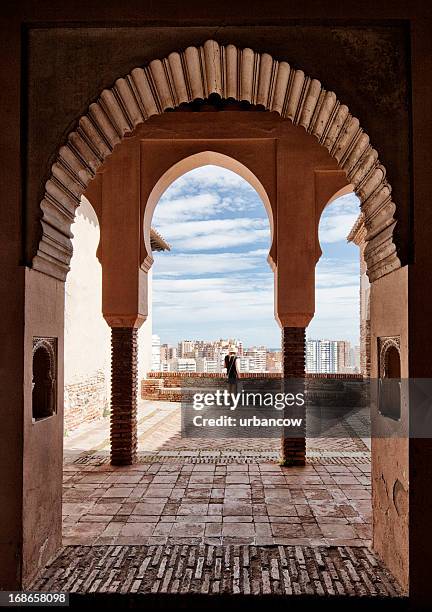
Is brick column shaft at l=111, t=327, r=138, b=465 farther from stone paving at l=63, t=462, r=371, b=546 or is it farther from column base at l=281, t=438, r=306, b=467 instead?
column base at l=281, t=438, r=306, b=467

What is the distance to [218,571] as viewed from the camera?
12.1 feet

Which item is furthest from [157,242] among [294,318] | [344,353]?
[344,353]

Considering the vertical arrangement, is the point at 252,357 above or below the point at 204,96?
below

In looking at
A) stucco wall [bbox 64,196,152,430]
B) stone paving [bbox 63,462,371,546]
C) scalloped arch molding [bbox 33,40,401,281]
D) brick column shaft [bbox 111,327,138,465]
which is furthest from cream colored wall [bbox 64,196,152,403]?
scalloped arch molding [bbox 33,40,401,281]

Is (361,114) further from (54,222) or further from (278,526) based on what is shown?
(278,526)

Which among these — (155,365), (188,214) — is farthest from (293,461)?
(188,214)

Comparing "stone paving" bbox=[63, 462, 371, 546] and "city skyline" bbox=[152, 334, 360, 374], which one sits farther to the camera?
"city skyline" bbox=[152, 334, 360, 374]

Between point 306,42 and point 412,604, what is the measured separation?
3.88 meters

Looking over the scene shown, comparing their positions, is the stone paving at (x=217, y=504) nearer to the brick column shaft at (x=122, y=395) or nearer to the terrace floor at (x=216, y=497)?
the terrace floor at (x=216, y=497)

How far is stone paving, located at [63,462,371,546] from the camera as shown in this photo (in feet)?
14.4

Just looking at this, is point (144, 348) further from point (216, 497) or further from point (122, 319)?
point (216, 497)

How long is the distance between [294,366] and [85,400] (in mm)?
5101

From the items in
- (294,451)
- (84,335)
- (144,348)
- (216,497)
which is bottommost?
(216,497)

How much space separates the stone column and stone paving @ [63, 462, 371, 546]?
0.18m
